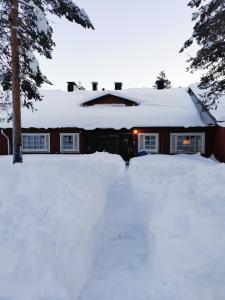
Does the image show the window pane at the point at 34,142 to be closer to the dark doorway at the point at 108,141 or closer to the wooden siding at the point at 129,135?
the wooden siding at the point at 129,135

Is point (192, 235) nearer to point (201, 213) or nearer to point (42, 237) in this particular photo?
point (201, 213)

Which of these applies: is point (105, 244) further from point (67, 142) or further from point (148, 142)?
point (67, 142)

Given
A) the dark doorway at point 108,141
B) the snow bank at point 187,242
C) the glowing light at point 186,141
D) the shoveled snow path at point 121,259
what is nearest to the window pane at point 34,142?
the dark doorway at point 108,141

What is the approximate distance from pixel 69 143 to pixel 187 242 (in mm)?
18623

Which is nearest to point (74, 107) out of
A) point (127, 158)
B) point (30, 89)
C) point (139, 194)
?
point (127, 158)

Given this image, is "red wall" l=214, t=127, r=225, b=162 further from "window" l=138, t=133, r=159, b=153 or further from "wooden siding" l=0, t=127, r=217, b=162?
"window" l=138, t=133, r=159, b=153

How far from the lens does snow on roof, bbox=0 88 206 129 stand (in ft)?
70.5

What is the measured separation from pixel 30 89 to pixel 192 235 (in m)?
10.5

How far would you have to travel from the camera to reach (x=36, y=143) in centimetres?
2292

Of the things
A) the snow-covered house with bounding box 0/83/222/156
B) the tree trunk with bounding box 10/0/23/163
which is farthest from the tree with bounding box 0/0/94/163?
the snow-covered house with bounding box 0/83/222/156

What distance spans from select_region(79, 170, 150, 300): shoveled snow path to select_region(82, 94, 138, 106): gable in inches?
696

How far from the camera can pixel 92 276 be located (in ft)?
14.8

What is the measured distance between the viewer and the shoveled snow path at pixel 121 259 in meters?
4.09

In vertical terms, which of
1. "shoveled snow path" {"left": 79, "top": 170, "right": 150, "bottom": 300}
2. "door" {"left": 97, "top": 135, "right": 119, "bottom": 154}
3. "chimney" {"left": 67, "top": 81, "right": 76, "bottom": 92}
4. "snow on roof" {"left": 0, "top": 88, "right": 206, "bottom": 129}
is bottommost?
"shoveled snow path" {"left": 79, "top": 170, "right": 150, "bottom": 300}
